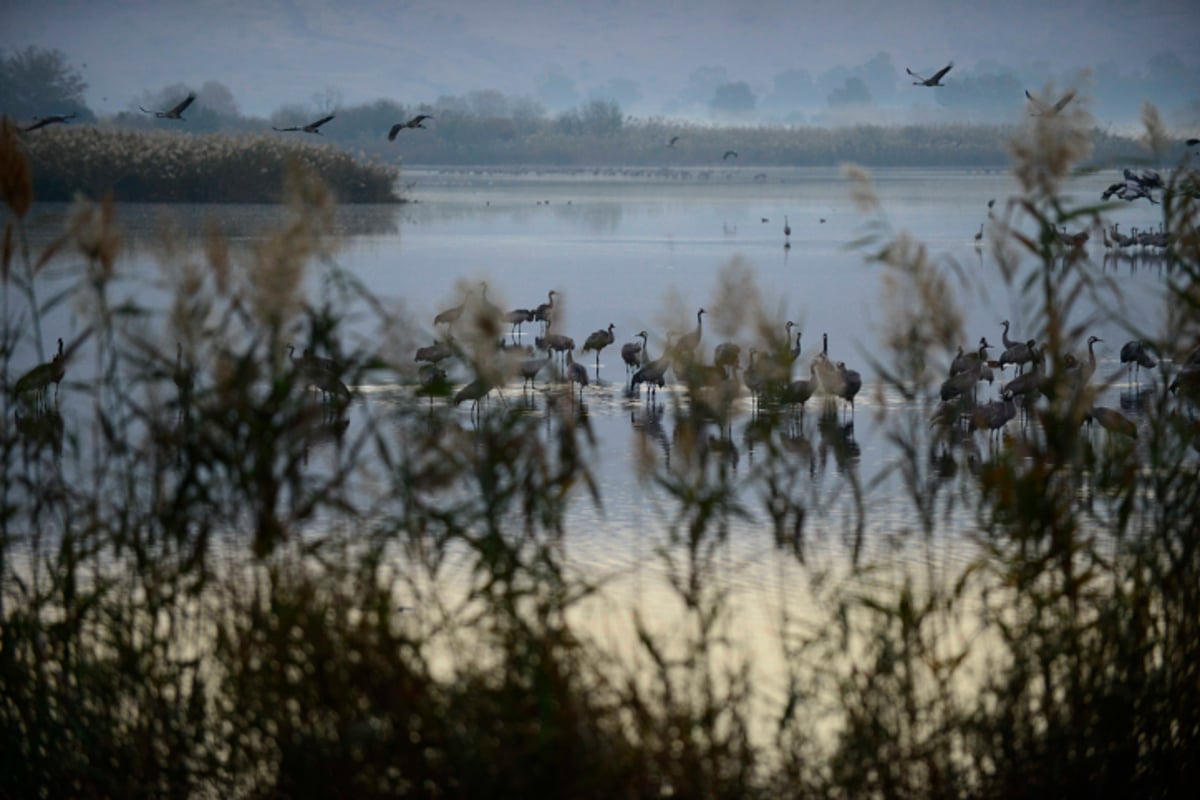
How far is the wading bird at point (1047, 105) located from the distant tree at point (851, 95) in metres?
101

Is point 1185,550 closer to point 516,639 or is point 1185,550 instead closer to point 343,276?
point 516,639

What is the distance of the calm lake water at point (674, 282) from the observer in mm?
4352

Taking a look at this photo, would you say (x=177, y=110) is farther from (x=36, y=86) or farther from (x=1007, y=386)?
(x=36, y=86)

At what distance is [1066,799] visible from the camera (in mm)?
2678

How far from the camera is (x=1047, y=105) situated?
293 centimetres

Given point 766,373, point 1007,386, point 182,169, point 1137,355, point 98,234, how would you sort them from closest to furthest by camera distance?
point 98,234 < point 766,373 < point 1007,386 < point 1137,355 < point 182,169

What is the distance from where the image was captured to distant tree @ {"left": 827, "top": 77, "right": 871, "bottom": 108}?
4043 inches

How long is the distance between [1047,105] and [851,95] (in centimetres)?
10356

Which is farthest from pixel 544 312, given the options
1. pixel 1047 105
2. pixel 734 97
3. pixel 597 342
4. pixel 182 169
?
pixel 734 97

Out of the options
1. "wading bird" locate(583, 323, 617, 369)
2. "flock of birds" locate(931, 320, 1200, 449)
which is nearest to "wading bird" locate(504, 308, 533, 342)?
"wading bird" locate(583, 323, 617, 369)

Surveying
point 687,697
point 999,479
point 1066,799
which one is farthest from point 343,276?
point 1066,799

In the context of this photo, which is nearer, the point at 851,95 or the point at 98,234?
the point at 98,234

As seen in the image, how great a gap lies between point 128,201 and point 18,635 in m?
20.7

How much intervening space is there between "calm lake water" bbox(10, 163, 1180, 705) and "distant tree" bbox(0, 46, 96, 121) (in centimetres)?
2113
